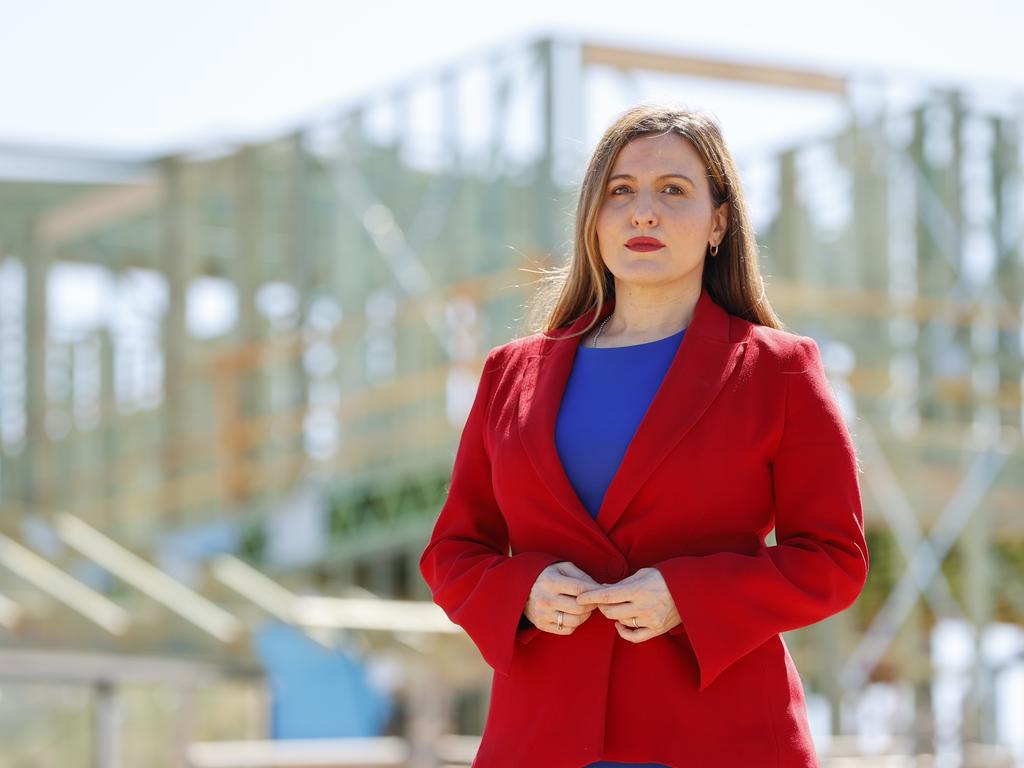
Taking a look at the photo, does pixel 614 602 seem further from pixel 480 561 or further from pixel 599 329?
pixel 599 329

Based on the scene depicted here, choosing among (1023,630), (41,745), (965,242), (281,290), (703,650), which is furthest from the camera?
(281,290)

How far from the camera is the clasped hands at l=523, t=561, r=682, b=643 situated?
202 cm

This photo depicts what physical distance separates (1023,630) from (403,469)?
4548mm

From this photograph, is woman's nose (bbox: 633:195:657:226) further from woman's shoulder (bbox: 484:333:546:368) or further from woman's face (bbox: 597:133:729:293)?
woman's shoulder (bbox: 484:333:546:368)

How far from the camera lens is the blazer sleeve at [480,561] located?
211 cm

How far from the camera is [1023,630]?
42.0 ft

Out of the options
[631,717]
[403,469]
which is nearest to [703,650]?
[631,717]

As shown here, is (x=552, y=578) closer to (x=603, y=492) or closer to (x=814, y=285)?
(x=603, y=492)

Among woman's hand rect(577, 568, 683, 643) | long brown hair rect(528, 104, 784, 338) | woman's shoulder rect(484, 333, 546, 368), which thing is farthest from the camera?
woman's shoulder rect(484, 333, 546, 368)

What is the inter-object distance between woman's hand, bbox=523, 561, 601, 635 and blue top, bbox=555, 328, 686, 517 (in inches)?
3.9

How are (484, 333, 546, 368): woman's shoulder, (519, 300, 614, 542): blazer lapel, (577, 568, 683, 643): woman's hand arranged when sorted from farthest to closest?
1. (484, 333, 546, 368): woman's shoulder
2. (519, 300, 614, 542): blazer lapel
3. (577, 568, 683, 643): woman's hand

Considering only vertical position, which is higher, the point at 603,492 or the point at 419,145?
the point at 419,145

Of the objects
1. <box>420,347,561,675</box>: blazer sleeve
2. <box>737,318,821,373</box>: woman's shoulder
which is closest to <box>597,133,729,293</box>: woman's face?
<box>737,318,821,373</box>: woman's shoulder

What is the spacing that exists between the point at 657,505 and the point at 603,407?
14cm
